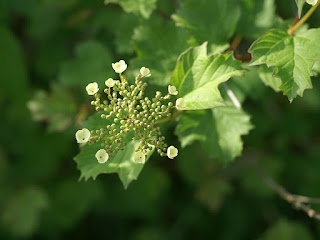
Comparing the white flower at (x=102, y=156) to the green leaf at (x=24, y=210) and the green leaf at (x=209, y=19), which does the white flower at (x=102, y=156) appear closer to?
the green leaf at (x=209, y=19)

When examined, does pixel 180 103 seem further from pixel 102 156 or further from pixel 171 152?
pixel 102 156

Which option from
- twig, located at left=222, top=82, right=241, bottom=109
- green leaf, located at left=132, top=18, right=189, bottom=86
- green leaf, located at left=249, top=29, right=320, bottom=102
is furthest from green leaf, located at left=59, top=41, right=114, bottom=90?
green leaf, located at left=249, top=29, right=320, bottom=102

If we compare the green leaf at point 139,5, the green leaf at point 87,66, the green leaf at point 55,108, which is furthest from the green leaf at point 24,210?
the green leaf at point 139,5

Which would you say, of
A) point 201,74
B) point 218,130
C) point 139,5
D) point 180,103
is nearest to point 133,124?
point 180,103

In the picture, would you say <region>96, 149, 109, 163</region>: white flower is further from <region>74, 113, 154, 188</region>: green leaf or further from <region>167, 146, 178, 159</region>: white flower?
<region>167, 146, 178, 159</region>: white flower

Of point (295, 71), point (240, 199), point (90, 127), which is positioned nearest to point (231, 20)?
point (295, 71)

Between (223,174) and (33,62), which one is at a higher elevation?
(33,62)

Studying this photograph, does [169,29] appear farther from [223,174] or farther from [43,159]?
[43,159]
